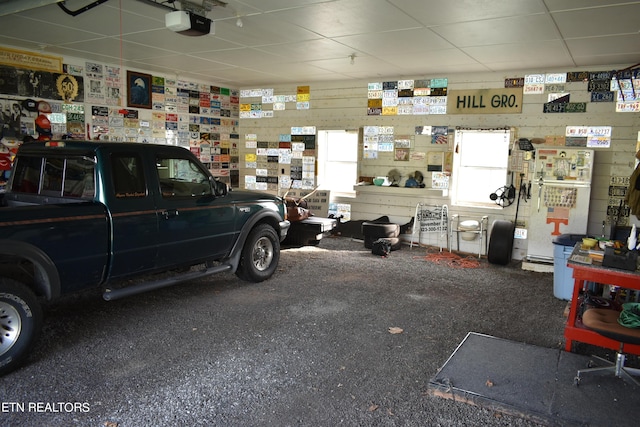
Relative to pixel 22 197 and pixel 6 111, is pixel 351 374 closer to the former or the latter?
pixel 22 197

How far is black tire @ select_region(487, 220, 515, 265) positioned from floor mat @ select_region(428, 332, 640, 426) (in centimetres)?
346

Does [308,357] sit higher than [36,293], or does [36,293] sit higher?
[36,293]

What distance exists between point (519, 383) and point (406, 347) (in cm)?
106

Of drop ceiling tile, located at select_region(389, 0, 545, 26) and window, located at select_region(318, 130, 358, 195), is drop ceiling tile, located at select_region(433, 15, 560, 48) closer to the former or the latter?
drop ceiling tile, located at select_region(389, 0, 545, 26)

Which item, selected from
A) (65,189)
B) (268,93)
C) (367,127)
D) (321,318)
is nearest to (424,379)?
(321,318)

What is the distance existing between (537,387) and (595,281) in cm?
109

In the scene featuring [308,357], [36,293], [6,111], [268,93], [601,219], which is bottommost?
[308,357]

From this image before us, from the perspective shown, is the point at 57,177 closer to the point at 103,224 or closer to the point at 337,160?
the point at 103,224

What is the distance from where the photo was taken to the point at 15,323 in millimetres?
3742

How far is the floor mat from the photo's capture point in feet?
10.6

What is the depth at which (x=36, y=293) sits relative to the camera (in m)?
4.08

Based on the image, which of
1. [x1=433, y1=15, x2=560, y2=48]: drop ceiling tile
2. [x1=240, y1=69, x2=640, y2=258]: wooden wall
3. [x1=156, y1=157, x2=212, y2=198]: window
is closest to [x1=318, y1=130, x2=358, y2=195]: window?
[x1=240, y1=69, x2=640, y2=258]: wooden wall

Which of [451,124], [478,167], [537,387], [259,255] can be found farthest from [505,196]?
[537,387]

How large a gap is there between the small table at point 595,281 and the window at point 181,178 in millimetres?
3955
